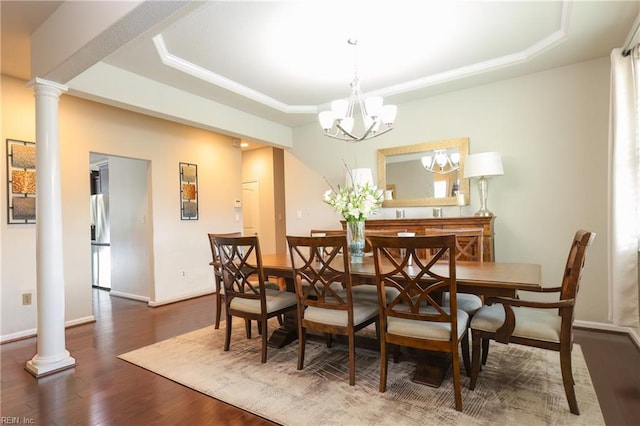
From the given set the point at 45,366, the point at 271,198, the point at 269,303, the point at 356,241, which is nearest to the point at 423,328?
the point at 356,241

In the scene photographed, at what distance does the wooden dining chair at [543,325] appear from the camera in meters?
1.86

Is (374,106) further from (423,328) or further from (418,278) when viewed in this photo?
(423,328)

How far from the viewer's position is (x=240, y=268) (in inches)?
108

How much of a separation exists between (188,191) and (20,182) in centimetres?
198

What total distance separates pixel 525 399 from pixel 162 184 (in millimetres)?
4706

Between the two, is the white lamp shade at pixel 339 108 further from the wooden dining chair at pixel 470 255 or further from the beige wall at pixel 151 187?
the beige wall at pixel 151 187

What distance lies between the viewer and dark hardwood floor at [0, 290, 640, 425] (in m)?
1.95

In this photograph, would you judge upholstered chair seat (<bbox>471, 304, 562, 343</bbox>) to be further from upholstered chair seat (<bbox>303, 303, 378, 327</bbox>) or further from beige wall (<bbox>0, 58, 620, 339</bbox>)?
beige wall (<bbox>0, 58, 620, 339</bbox>)

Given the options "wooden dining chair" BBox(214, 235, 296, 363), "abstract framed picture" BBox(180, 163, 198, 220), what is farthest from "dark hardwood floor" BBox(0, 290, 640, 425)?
"abstract framed picture" BBox(180, 163, 198, 220)

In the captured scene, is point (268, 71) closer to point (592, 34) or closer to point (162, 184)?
point (162, 184)

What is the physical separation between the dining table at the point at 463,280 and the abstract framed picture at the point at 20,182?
269 cm

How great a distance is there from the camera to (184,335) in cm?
335

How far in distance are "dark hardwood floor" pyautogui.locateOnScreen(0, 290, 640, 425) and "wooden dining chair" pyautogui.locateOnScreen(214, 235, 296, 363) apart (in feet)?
2.14
